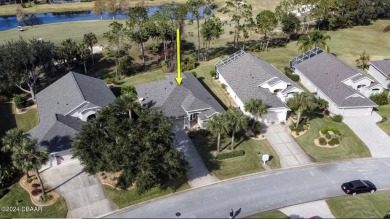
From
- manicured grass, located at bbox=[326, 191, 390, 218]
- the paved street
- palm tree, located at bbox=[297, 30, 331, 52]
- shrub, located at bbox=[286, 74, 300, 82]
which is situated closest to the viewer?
manicured grass, located at bbox=[326, 191, 390, 218]

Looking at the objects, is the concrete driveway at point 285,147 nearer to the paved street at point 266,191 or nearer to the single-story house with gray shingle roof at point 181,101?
the paved street at point 266,191

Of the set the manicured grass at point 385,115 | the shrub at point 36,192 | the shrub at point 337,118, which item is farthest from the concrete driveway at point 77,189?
the manicured grass at point 385,115

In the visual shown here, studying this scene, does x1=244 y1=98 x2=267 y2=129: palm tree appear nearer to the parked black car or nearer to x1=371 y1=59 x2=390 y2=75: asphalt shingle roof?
the parked black car

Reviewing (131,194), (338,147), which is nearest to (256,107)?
(338,147)

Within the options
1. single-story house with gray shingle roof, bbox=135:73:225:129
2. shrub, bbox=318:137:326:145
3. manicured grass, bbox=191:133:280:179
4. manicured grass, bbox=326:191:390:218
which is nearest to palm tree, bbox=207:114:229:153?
manicured grass, bbox=191:133:280:179

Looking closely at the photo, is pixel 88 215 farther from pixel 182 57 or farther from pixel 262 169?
pixel 182 57

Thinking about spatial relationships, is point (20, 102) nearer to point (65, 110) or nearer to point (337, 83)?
point (65, 110)

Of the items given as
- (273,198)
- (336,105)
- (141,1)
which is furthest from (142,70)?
(141,1)
